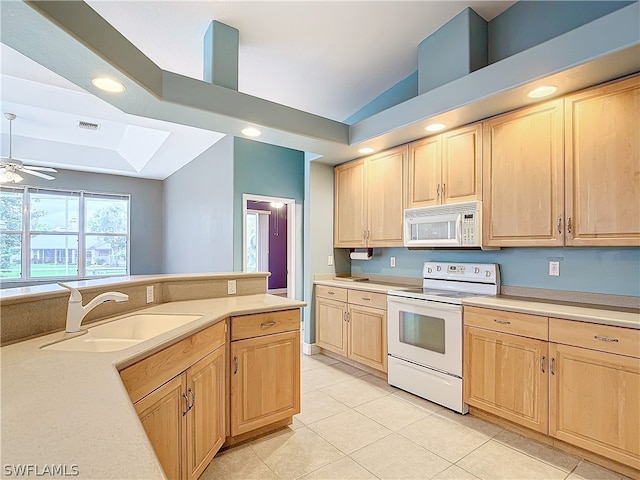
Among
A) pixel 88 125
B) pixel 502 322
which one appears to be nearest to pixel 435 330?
pixel 502 322

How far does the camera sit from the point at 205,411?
185 cm

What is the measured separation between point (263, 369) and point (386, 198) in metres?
2.21

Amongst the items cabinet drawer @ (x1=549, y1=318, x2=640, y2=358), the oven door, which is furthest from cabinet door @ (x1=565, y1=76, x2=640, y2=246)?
the oven door

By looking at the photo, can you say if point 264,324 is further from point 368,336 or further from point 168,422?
point 368,336

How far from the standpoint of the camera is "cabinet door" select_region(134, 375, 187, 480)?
137 cm

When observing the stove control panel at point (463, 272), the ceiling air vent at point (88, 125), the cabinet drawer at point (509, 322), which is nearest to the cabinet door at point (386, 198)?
the stove control panel at point (463, 272)

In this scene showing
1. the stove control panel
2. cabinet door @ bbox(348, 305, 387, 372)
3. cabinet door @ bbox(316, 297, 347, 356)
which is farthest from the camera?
cabinet door @ bbox(316, 297, 347, 356)

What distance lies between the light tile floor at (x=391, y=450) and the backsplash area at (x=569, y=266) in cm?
112

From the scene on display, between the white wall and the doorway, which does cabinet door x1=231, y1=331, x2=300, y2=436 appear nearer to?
the white wall

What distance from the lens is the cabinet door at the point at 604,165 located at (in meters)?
2.04

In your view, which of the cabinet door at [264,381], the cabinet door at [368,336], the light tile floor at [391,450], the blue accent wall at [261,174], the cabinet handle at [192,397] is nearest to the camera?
the cabinet handle at [192,397]

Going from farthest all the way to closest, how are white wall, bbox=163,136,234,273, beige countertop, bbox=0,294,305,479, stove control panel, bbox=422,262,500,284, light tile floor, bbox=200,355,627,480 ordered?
1. white wall, bbox=163,136,234,273
2. stove control panel, bbox=422,262,500,284
3. light tile floor, bbox=200,355,627,480
4. beige countertop, bbox=0,294,305,479

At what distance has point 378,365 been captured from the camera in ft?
11.0

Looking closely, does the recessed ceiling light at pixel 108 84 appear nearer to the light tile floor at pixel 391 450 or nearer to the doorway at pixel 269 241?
the light tile floor at pixel 391 450
